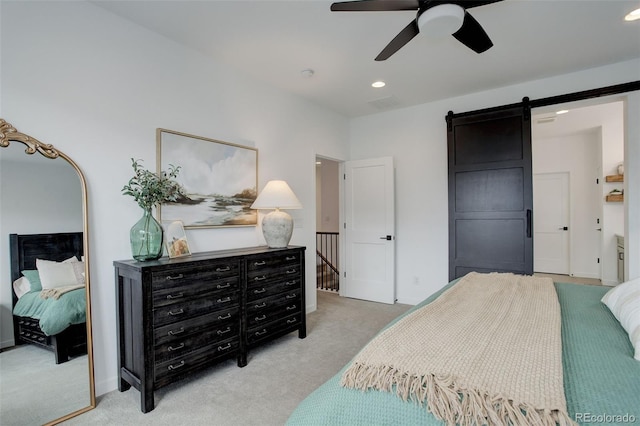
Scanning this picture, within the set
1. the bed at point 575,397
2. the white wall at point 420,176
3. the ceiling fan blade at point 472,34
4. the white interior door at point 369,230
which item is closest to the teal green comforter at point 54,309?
the bed at point 575,397

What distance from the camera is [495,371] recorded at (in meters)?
0.99

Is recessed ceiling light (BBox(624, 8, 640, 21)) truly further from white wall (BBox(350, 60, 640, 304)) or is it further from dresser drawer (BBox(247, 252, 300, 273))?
dresser drawer (BBox(247, 252, 300, 273))

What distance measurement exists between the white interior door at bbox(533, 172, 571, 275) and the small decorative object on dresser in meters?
6.52

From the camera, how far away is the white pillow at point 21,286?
6.01ft

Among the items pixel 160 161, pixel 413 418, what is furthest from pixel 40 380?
pixel 413 418

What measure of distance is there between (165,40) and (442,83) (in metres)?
2.92

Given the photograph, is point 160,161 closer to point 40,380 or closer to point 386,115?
point 40,380

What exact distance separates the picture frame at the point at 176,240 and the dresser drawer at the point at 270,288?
632mm

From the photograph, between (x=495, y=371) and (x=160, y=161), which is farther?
(x=160, y=161)

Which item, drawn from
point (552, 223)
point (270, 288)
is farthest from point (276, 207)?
point (552, 223)

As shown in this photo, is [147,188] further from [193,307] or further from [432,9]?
[432,9]

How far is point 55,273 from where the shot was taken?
6.46 feet

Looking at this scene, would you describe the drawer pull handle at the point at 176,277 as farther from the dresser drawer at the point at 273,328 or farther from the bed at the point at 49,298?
the dresser drawer at the point at 273,328

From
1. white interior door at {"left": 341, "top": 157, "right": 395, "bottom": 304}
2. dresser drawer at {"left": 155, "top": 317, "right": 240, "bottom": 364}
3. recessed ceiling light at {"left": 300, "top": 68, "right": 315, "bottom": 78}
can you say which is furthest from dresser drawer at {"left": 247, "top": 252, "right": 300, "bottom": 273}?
recessed ceiling light at {"left": 300, "top": 68, "right": 315, "bottom": 78}
